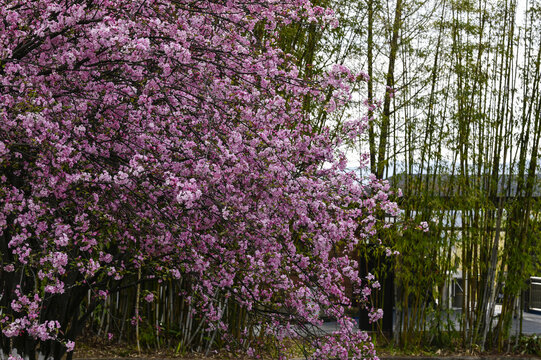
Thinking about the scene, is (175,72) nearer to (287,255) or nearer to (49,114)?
(49,114)

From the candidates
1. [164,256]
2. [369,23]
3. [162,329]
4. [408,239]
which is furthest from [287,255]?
[369,23]

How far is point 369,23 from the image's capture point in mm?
6578

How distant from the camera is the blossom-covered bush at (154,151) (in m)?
2.47

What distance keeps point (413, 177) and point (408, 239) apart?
28.0 inches

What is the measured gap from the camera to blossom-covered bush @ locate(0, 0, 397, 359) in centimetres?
247

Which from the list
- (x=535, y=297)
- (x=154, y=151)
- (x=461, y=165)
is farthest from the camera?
(x=535, y=297)

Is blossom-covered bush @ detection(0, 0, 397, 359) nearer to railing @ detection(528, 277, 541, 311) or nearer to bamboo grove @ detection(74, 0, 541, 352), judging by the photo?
bamboo grove @ detection(74, 0, 541, 352)

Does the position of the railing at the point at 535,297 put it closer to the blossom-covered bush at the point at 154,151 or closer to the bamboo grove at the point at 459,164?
the bamboo grove at the point at 459,164

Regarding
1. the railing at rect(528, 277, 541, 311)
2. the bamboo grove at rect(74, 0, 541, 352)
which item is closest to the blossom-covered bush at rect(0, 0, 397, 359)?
the bamboo grove at rect(74, 0, 541, 352)

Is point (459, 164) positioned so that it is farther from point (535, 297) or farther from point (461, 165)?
point (535, 297)

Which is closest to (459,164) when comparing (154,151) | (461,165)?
(461,165)

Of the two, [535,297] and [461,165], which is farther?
[535,297]

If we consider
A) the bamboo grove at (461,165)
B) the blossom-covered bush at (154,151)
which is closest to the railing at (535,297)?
the bamboo grove at (461,165)

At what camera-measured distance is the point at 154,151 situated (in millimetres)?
2762
